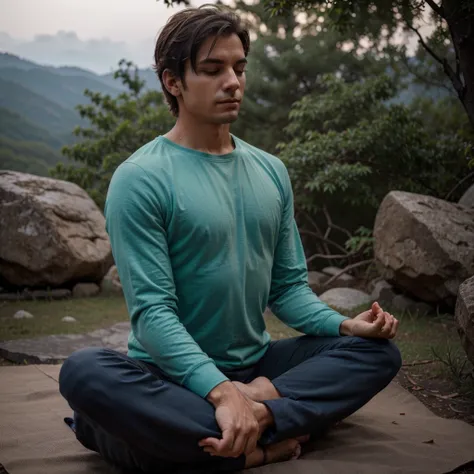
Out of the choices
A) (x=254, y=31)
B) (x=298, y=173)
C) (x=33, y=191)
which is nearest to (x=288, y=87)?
(x=254, y=31)

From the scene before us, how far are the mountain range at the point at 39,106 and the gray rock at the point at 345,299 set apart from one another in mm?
4808

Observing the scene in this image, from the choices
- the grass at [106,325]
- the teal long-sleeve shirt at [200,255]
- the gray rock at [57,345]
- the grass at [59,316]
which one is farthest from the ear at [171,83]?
the grass at [59,316]

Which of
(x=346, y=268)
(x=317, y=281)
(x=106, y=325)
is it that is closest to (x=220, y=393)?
(x=106, y=325)

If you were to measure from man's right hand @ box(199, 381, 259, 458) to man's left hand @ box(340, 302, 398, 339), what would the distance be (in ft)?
1.96

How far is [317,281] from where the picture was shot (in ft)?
24.1

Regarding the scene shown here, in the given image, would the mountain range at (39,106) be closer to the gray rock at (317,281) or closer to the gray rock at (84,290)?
the gray rock at (84,290)

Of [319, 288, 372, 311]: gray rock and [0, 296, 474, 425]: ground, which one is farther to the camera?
[319, 288, 372, 311]: gray rock

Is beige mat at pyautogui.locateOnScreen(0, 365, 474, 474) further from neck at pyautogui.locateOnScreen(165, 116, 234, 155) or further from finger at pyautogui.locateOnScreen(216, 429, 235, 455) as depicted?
neck at pyautogui.locateOnScreen(165, 116, 234, 155)

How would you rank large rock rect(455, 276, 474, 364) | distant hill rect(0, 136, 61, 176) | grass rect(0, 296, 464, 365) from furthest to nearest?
distant hill rect(0, 136, 61, 176) → grass rect(0, 296, 464, 365) → large rock rect(455, 276, 474, 364)

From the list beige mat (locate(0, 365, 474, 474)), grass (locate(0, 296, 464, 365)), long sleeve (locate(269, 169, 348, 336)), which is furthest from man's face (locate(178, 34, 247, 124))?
grass (locate(0, 296, 464, 365))

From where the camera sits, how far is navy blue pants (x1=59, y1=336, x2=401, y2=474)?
2021mm

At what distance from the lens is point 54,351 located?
4078 mm

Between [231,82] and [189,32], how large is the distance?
246 millimetres

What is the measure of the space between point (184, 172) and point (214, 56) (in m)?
0.44
